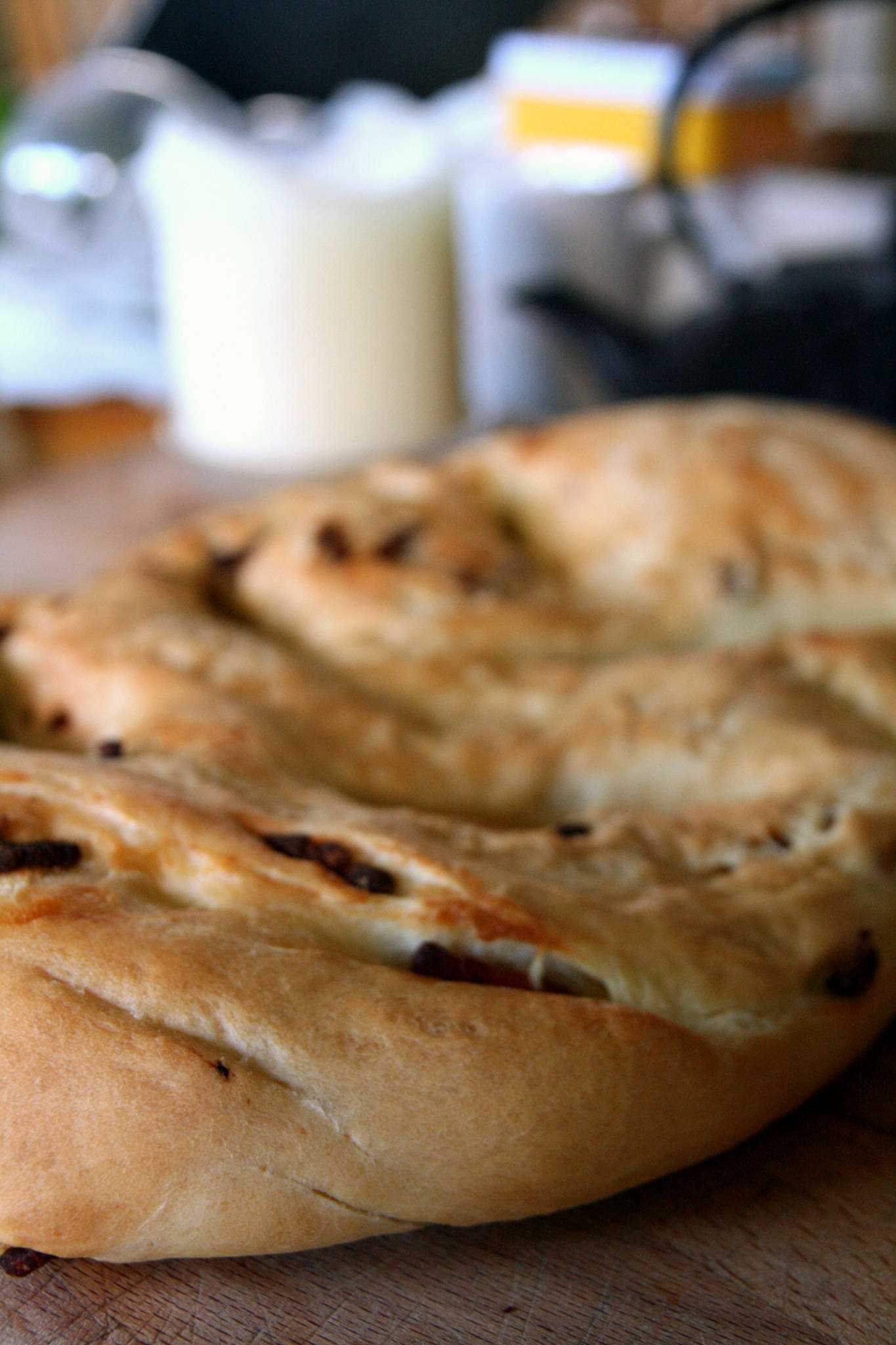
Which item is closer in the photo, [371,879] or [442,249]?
[371,879]

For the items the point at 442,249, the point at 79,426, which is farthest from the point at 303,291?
the point at 79,426

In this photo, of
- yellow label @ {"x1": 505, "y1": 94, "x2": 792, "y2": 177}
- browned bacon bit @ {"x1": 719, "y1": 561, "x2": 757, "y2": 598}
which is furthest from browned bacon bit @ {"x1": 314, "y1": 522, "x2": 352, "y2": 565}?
yellow label @ {"x1": 505, "y1": 94, "x2": 792, "y2": 177}

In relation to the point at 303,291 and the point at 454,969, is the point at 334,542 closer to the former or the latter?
the point at 454,969

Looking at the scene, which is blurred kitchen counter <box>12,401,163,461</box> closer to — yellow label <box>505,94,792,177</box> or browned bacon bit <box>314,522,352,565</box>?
yellow label <box>505,94,792,177</box>

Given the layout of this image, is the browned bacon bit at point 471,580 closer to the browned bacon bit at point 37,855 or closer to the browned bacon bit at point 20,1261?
the browned bacon bit at point 37,855

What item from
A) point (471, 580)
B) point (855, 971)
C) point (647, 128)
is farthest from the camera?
point (647, 128)

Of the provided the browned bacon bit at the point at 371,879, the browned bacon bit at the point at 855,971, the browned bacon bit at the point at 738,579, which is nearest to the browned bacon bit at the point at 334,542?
the browned bacon bit at the point at 738,579

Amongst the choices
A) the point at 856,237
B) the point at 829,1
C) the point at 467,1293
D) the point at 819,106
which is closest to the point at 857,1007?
the point at 467,1293
